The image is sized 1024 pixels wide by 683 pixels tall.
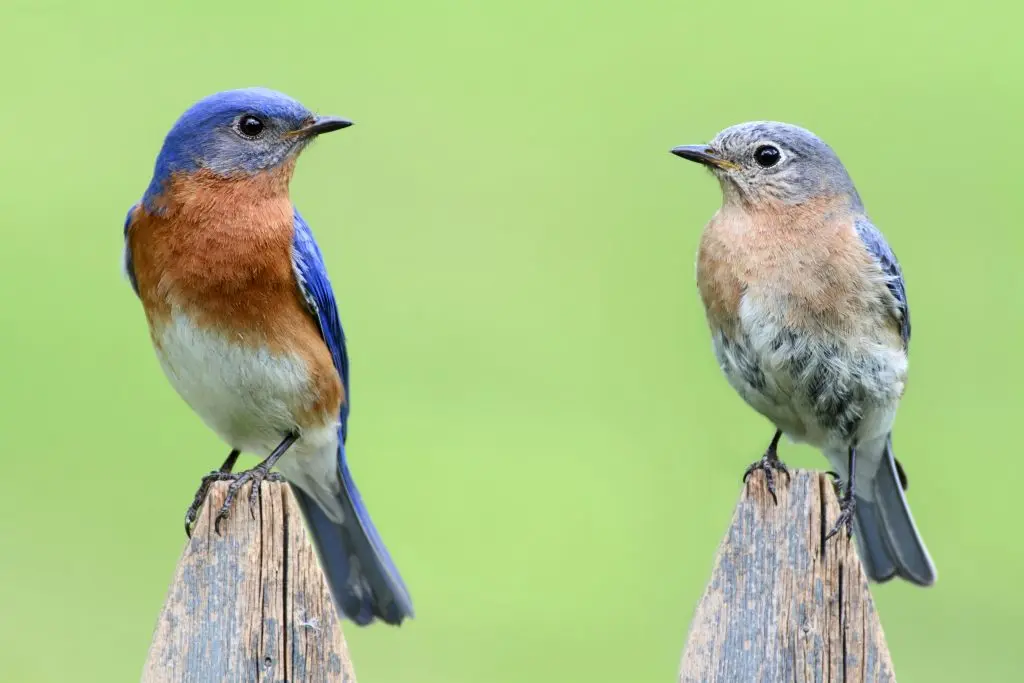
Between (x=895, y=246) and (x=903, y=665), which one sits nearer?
(x=903, y=665)

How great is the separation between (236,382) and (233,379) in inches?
0.5

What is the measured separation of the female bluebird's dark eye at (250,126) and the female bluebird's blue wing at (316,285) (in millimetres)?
305

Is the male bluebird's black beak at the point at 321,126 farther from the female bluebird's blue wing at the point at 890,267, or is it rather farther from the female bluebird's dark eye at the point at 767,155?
the female bluebird's blue wing at the point at 890,267

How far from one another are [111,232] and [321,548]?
18.2ft

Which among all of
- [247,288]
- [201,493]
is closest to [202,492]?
[201,493]

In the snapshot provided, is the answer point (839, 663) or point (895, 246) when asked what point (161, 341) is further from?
point (895, 246)

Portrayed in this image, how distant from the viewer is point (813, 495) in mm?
4121

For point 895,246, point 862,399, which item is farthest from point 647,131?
point 862,399

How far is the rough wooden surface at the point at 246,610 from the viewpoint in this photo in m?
4.09

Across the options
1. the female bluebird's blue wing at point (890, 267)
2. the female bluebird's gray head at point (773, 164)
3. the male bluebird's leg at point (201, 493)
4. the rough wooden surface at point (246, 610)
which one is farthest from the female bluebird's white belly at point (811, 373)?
the rough wooden surface at point (246, 610)

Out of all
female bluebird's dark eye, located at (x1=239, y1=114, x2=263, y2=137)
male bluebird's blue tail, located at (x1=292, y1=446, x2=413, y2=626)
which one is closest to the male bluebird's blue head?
female bluebird's dark eye, located at (x1=239, y1=114, x2=263, y2=137)

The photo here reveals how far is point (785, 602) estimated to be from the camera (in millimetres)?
4117

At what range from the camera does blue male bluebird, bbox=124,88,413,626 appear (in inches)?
217

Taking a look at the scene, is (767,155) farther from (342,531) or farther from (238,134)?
(342,531)
